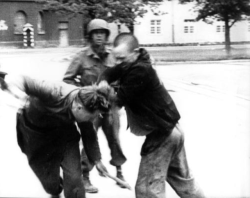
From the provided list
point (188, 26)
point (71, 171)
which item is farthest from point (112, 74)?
point (188, 26)

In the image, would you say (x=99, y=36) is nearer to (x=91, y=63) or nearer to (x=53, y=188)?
(x=91, y=63)

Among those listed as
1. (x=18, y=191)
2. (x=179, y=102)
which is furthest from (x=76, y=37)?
(x=179, y=102)

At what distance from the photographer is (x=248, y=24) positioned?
26.5ft

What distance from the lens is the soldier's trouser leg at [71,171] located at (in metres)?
4.76

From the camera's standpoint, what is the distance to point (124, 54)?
172 inches

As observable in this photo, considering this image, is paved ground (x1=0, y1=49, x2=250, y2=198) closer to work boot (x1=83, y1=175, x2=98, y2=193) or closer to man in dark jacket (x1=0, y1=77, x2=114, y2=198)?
work boot (x1=83, y1=175, x2=98, y2=193)

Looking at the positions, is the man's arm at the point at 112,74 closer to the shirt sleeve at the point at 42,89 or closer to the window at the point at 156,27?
the shirt sleeve at the point at 42,89

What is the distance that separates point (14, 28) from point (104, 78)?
2490mm

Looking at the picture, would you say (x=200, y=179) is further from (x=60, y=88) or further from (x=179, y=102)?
(x=179, y=102)

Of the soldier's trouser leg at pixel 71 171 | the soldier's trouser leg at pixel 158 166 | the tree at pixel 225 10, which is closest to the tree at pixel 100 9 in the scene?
the tree at pixel 225 10

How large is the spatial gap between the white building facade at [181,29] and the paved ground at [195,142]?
1.28 metres

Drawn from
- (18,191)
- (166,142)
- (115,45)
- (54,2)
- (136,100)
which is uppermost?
(54,2)

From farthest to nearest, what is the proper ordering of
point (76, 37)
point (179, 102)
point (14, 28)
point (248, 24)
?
point (179, 102)
point (248, 24)
point (76, 37)
point (14, 28)

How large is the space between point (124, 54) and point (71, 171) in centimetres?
109
